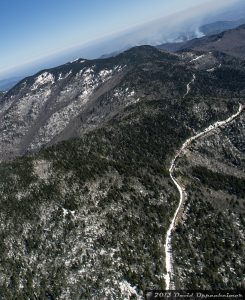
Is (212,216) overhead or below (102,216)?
below

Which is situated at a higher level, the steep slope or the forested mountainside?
the forested mountainside

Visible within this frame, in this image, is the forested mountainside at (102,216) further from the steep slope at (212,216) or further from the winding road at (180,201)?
the winding road at (180,201)

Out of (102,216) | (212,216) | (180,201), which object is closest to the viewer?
(102,216)

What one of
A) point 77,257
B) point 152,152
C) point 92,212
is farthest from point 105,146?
point 77,257

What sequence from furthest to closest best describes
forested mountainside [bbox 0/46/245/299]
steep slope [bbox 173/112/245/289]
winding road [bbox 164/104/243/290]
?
steep slope [bbox 173/112/245/289]
winding road [bbox 164/104/243/290]
forested mountainside [bbox 0/46/245/299]

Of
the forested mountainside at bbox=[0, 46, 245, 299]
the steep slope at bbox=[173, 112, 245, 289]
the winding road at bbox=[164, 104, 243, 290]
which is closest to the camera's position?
the forested mountainside at bbox=[0, 46, 245, 299]

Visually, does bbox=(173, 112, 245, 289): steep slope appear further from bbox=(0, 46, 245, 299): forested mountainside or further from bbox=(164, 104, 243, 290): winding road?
bbox=(164, 104, 243, 290): winding road

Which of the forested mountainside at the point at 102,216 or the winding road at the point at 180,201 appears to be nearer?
the forested mountainside at the point at 102,216

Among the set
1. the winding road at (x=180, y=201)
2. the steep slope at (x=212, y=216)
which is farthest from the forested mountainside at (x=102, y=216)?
the winding road at (x=180, y=201)

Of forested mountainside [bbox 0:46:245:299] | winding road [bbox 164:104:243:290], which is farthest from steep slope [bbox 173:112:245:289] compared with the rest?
winding road [bbox 164:104:243:290]

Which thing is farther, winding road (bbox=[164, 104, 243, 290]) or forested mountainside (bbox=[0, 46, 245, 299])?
winding road (bbox=[164, 104, 243, 290])

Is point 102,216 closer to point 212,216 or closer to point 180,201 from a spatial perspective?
point 180,201

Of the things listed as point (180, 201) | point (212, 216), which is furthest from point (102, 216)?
point (212, 216)
